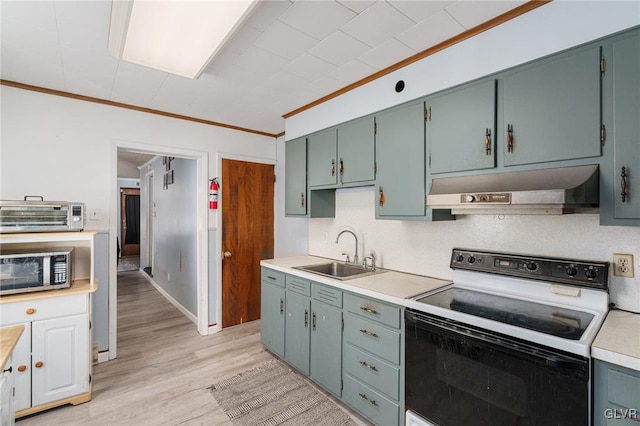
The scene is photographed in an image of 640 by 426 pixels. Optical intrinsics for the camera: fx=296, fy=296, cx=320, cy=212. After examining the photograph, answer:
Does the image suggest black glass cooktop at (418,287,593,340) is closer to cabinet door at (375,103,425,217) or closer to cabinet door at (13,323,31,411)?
cabinet door at (375,103,425,217)

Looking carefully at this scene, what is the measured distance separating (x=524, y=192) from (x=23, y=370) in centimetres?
338

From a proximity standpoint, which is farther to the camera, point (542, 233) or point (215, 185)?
point (215, 185)

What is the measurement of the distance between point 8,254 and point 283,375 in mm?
2379

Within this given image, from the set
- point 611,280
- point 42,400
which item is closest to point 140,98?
point 42,400

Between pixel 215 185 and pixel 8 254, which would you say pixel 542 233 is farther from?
pixel 8 254

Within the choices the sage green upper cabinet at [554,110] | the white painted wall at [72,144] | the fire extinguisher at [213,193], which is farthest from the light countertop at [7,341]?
the sage green upper cabinet at [554,110]

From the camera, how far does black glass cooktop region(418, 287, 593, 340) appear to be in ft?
4.39

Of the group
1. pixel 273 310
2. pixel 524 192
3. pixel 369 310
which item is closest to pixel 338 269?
pixel 273 310

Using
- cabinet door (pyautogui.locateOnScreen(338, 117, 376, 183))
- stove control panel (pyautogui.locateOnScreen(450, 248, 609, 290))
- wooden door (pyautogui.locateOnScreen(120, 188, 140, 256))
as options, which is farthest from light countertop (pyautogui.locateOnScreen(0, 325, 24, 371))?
wooden door (pyautogui.locateOnScreen(120, 188, 140, 256))

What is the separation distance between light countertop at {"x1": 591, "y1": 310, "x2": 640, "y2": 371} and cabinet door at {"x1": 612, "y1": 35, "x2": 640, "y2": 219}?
0.49 m

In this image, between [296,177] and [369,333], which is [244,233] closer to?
[296,177]

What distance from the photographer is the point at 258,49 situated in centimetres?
204

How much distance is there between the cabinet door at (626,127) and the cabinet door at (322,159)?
6.16 ft

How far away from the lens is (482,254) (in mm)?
1957
